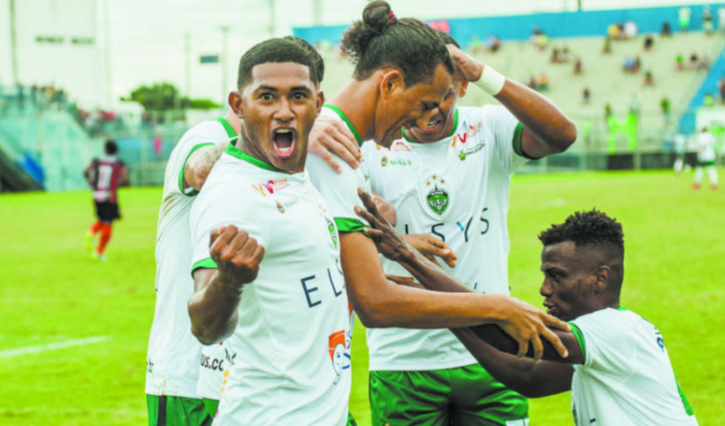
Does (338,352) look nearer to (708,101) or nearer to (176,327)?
(176,327)

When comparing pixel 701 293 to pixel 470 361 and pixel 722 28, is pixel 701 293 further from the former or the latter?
pixel 722 28

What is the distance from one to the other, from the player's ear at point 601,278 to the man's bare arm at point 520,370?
0.36 meters

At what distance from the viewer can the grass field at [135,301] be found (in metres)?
7.82

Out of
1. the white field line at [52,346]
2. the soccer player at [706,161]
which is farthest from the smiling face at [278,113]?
the soccer player at [706,161]

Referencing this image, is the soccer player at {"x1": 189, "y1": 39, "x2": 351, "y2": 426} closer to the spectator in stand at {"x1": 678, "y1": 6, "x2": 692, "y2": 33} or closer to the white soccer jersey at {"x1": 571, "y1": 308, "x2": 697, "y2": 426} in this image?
the white soccer jersey at {"x1": 571, "y1": 308, "x2": 697, "y2": 426}

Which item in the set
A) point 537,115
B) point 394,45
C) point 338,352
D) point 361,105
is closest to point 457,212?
point 537,115

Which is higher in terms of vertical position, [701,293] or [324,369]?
[324,369]

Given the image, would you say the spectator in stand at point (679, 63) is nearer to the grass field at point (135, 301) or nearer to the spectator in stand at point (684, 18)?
the spectator in stand at point (684, 18)

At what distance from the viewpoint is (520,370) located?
3.78 m

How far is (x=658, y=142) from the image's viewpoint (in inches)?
1847

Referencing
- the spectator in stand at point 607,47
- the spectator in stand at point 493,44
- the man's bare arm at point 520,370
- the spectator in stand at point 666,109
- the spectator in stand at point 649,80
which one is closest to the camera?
the man's bare arm at point 520,370

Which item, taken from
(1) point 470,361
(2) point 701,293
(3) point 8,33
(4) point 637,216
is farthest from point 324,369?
(3) point 8,33

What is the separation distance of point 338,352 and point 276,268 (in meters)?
0.39

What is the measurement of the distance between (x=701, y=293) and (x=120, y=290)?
339 inches
